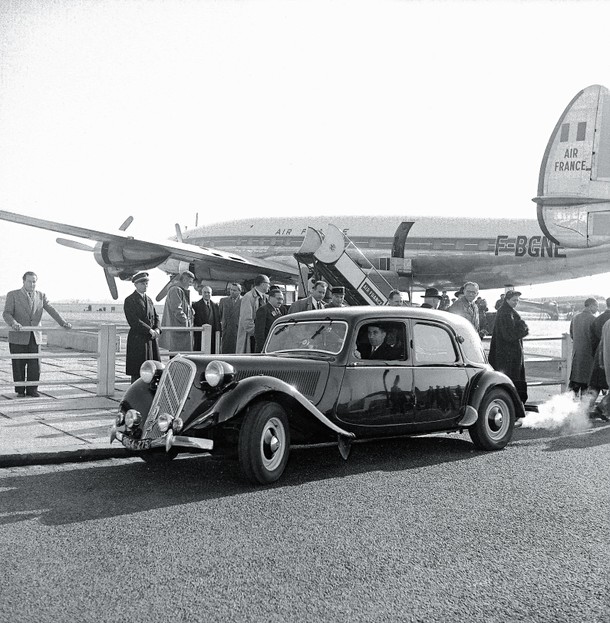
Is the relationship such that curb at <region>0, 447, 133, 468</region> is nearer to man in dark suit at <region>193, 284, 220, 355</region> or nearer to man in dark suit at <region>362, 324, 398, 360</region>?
man in dark suit at <region>362, 324, 398, 360</region>

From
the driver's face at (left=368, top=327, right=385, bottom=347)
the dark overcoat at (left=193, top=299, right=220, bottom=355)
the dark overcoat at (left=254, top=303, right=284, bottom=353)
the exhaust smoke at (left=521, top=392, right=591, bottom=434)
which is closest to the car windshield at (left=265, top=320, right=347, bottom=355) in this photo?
the driver's face at (left=368, top=327, right=385, bottom=347)

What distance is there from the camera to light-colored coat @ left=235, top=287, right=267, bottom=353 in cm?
1130

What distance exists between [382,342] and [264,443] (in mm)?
1769

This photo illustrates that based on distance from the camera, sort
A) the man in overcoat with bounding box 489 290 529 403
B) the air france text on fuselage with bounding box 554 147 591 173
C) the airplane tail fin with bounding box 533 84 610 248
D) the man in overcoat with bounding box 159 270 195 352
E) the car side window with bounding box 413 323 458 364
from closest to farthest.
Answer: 1. the car side window with bounding box 413 323 458 364
2. the man in overcoat with bounding box 489 290 529 403
3. the man in overcoat with bounding box 159 270 195 352
4. the airplane tail fin with bounding box 533 84 610 248
5. the air france text on fuselage with bounding box 554 147 591 173

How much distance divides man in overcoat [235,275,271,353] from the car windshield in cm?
373

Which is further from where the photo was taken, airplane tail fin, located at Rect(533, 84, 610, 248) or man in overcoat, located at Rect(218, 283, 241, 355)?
airplane tail fin, located at Rect(533, 84, 610, 248)

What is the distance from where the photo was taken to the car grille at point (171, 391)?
5941 mm

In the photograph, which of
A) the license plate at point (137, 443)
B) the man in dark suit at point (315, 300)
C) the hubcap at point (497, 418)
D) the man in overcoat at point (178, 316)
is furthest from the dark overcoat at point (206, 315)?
the license plate at point (137, 443)

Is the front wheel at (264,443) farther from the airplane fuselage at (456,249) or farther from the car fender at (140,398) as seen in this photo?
the airplane fuselage at (456,249)

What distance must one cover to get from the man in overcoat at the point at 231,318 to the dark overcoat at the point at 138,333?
2.39m

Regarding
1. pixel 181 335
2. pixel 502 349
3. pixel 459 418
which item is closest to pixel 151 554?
pixel 459 418

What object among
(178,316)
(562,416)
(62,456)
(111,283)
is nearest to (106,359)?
(178,316)

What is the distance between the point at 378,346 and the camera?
6965mm

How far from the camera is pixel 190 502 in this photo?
5.21 metres
